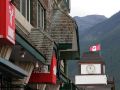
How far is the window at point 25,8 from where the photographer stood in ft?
81.1

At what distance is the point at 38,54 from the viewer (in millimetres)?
21516

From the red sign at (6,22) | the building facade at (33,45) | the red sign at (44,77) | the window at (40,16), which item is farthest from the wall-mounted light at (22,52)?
the window at (40,16)

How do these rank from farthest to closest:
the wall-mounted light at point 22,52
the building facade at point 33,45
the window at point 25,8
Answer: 1. the window at point 25,8
2. the wall-mounted light at point 22,52
3. the building facade at point 33,45

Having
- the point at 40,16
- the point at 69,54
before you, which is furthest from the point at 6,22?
the point at 69,54

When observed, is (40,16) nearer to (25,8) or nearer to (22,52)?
(25,8)

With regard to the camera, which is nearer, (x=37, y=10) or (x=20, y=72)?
(x=20, y=72)

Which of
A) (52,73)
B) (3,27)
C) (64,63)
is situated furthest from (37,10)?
(64,63)

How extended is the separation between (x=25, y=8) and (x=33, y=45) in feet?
14.3

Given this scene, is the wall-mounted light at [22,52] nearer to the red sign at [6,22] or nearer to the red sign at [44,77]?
the red sign at [44,77]

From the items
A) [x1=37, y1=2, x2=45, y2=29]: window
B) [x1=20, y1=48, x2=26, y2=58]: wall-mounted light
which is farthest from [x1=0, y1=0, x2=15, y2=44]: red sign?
[x1=37, y1=2, x2=45, y2=29]: window

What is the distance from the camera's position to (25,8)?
2545cm

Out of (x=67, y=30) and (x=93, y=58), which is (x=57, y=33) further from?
(x=93, y=58)

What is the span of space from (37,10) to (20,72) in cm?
1091

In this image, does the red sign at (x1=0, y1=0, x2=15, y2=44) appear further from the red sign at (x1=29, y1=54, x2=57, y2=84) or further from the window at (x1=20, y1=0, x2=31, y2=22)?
the window at (x1=20, y1=0, x2=31, y2=22)
